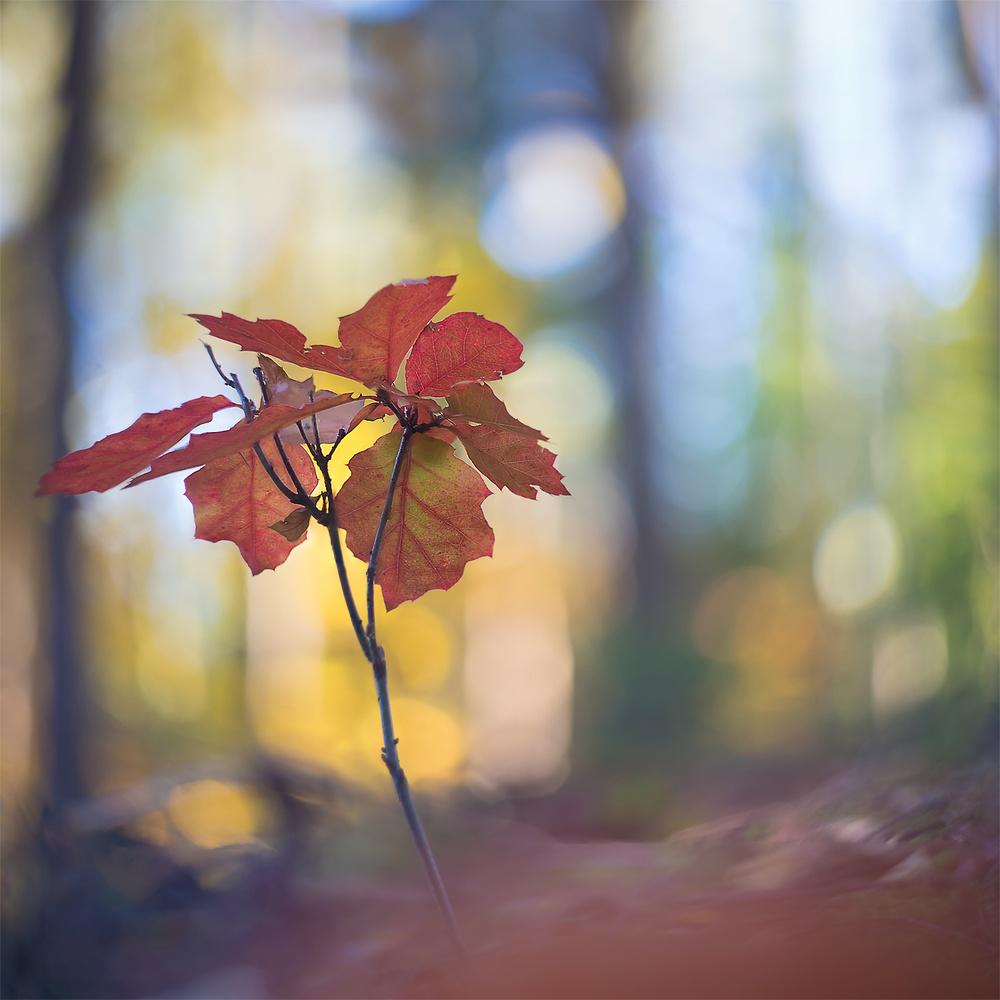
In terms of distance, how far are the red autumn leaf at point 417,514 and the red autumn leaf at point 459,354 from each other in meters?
0.06

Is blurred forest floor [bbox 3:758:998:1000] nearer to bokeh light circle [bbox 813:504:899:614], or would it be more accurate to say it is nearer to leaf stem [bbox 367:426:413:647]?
leaf stem [bbox 367:426:413:647]

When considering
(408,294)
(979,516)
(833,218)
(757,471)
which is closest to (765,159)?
(833,218)

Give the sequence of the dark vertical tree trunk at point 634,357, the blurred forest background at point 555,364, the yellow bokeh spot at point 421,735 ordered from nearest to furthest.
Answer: the blurred forest background at point 555,364 → the dark vertical tree trunk at point 634,357 → the yellow bokeh spot at point 421,735

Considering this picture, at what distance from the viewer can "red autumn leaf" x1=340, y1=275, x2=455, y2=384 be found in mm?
531

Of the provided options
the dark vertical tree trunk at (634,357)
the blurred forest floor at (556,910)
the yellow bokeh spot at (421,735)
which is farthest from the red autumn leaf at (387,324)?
the yellow bokeh spot at (421,735)

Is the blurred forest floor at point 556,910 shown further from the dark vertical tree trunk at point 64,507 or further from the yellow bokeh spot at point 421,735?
the yellow bokeh spot at point 421,735

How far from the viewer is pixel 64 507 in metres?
3.16

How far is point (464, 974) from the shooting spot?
62 cm

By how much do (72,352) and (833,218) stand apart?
5.59 meters

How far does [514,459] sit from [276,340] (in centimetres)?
23

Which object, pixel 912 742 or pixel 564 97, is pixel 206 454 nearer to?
pixel 912 742

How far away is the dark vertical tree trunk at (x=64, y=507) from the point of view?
3131 mm

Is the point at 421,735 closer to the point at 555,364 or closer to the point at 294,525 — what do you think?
the point at 555,364

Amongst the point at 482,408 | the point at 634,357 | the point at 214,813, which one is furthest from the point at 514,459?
the point at 634,357
